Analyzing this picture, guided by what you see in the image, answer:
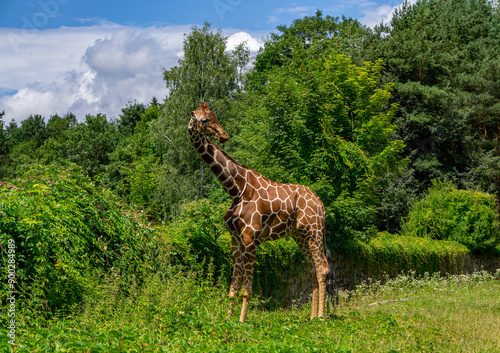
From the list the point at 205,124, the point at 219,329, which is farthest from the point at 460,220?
the point at 219,329

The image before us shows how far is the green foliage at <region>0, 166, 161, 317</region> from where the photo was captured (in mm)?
6562

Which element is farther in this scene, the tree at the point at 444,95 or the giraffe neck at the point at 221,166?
the tree at the point at 444,95

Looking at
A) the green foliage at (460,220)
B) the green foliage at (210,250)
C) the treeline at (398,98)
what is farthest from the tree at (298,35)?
the green foliage at (210,250)

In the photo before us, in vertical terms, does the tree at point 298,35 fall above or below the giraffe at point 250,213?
above

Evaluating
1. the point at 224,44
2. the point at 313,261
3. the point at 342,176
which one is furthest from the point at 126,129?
the point at 313,261

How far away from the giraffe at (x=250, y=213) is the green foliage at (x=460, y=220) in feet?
42.4

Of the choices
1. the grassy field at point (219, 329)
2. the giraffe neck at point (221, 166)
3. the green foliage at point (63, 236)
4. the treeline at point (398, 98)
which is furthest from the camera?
A: the treeline at point (398, 98)

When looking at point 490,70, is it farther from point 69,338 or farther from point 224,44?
point 69,338

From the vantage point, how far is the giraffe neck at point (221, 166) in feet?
26.1

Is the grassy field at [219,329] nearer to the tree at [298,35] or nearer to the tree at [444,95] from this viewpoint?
the tree at [444,95]

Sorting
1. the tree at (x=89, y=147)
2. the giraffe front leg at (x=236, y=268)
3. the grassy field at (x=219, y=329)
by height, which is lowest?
the grassy field at (x=219, y=329)

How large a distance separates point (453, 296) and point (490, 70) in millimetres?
20206

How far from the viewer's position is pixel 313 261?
30.0ft

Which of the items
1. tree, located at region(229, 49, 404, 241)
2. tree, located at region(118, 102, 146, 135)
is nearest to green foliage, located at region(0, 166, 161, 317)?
tree, located at region(229, 49, 404, 241)
